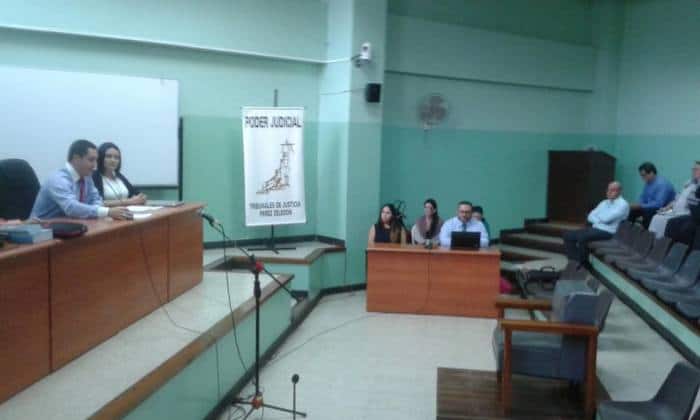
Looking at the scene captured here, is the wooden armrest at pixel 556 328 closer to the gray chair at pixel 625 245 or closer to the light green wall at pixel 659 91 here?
the gray chair at pixel 625 245

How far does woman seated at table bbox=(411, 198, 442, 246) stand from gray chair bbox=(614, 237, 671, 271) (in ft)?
6.21

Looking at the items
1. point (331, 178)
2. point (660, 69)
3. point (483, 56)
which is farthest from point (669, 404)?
point (660, 69)

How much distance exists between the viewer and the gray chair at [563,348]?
3.69m

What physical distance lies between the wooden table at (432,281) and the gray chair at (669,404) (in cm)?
296

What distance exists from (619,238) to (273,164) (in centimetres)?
418

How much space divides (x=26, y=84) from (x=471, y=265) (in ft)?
14.7

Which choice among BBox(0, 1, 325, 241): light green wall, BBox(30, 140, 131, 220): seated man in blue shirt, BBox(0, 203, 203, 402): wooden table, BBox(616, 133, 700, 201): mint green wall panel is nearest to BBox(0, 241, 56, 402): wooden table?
BBox(0, 203, 203, 402): wooden table

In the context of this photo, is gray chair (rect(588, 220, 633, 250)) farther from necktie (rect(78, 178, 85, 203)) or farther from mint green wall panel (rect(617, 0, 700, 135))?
necktie (rect(78, 178, 85, 203))

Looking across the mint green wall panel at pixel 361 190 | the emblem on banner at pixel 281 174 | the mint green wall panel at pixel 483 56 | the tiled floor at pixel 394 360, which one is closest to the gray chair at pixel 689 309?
the tiled floor at pixel 394 360

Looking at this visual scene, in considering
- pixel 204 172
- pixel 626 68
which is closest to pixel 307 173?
pixel 204 172

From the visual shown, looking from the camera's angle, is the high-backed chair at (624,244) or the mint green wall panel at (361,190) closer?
the high-backed chair at (624,244)

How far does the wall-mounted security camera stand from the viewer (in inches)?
277

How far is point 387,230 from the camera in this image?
6.85 metres

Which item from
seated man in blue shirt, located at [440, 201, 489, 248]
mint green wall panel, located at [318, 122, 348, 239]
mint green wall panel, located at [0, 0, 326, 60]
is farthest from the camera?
mint green wall panel, located at [318, 122, 348, 239]
